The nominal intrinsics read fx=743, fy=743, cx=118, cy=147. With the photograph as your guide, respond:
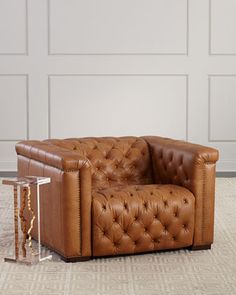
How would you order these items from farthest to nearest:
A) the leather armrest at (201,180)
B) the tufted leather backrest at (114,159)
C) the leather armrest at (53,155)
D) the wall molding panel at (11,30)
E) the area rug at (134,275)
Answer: the wall molding panel at (11,30), the tufted leather backrest at (114,159), the leather armrest at (201,180), the leather armrest at (53,155), the area rug at (134,275)

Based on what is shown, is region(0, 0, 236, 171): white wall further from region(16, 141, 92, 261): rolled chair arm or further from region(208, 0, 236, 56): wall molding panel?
region(16, 141, 92, 261): rolled chair arm

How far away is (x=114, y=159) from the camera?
4.93 metres

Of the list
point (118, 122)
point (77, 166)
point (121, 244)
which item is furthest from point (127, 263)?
point (118, 122)

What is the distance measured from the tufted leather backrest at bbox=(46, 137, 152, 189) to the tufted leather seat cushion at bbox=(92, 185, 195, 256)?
0.37 metres

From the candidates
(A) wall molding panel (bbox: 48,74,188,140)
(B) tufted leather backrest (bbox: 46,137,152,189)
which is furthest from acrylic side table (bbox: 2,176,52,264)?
(A) wall molding panel (bbox: 48,74,188,140)

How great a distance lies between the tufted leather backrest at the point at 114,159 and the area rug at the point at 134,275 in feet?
2.24

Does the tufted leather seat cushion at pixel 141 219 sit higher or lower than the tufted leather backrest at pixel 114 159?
lower

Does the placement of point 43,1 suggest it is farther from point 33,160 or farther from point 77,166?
point 77,166

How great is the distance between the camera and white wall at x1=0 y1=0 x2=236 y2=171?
7.43 meters

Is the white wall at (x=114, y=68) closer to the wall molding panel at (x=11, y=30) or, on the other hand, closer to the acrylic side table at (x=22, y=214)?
the wall molding panel at (x=11, y=30)

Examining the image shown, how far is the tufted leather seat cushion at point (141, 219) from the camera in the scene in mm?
4219

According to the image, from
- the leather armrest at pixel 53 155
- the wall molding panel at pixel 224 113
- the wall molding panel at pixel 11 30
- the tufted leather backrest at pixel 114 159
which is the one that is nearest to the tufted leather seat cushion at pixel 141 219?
the leather armrest at pixel 53 155

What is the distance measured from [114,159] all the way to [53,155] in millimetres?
763

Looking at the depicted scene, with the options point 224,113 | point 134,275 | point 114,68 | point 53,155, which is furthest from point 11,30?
point 134,275
